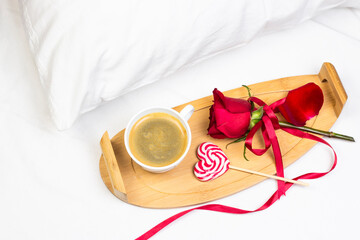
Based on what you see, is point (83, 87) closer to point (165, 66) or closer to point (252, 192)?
point (165, 66)

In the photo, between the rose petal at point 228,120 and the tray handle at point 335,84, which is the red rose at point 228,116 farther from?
the tray handle at point 335,84

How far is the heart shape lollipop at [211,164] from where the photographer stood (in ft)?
2.02

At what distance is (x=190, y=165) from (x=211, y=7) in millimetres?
268

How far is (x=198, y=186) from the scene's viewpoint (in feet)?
2.04

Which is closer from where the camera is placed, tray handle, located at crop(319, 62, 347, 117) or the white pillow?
the white pillow

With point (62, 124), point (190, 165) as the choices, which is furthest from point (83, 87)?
point (190, 165)

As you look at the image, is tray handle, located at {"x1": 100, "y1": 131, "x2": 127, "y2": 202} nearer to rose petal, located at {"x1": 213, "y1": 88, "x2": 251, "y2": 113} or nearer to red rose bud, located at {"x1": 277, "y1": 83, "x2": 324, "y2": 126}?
rose petal, located at {"x1": 213, "y1": 88, "x2": 251, "y2": 113}

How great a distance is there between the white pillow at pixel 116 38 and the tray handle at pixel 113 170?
75 millimetres

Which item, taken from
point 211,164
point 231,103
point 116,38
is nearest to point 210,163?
point 211,164

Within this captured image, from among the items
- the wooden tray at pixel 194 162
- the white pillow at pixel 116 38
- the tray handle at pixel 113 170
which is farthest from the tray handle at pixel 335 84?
the tray handle at pixel 113 170

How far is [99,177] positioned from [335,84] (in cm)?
47

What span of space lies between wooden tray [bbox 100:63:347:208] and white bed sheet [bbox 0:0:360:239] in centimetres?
3

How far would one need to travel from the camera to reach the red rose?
1.96ft

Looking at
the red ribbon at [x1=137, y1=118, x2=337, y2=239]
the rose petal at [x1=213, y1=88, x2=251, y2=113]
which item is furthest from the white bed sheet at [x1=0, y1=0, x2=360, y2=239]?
the rose petal at [x1=213, y1=88, x2=251, y2=113]
